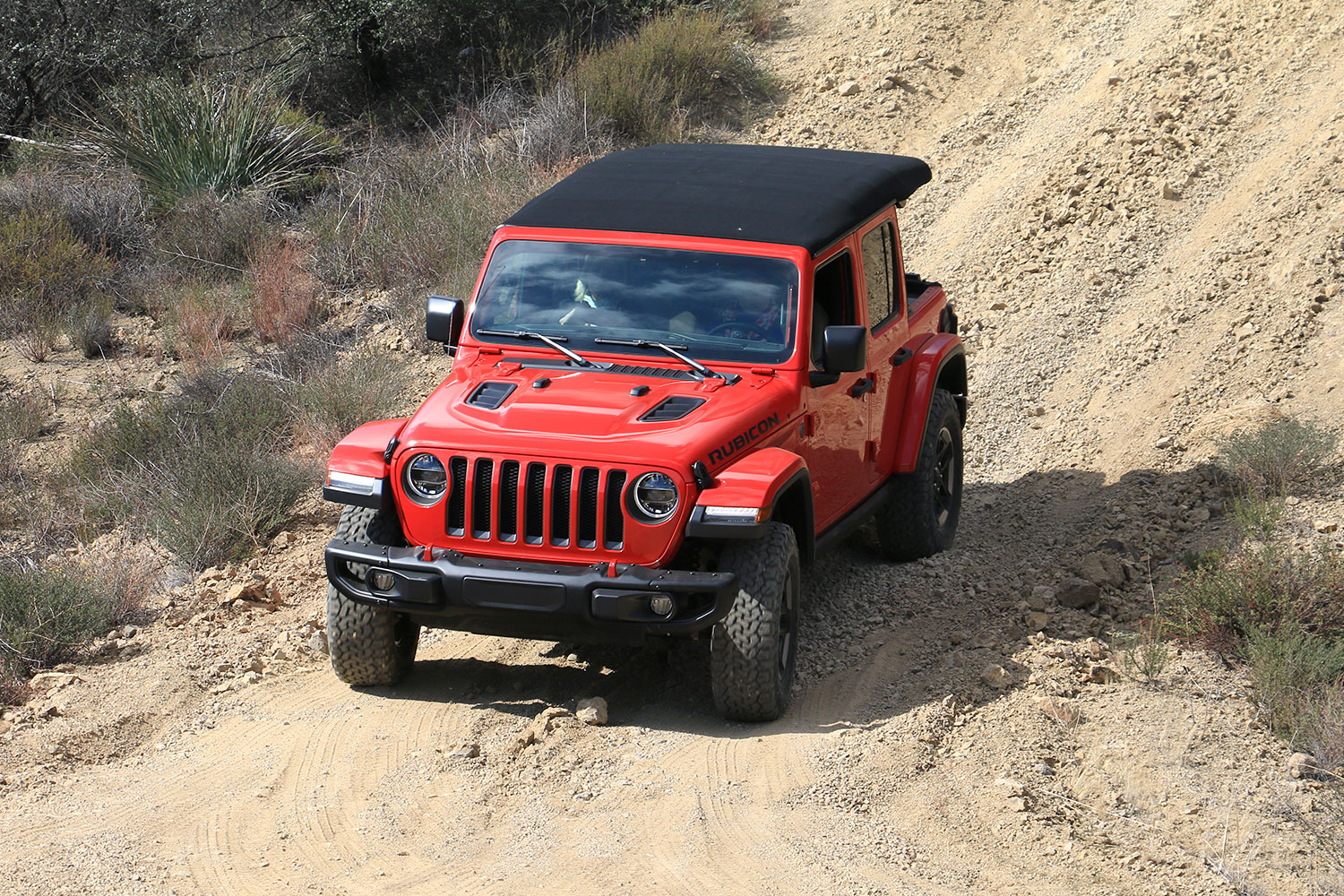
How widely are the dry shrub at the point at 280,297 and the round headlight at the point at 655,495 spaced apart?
20.9 ft

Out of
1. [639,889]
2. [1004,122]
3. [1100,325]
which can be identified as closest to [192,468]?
[639,889]

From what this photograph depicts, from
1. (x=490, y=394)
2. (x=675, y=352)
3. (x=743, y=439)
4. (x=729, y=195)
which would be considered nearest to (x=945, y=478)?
(x=729, y=195)

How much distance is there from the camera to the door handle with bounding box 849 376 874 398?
5.94 meters

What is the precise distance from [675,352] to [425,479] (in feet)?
3.84

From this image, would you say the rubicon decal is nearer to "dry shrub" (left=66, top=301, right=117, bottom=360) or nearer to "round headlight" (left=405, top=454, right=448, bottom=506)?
"round headlight" (left=405, top=454, right=448, bottom=506)

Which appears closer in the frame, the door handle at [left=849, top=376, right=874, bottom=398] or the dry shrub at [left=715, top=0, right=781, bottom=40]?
the door handle at [left=849, top=376, right=874, bottom=398]

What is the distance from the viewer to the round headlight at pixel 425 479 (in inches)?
195

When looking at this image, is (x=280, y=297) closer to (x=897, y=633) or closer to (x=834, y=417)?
(x=834, y=417)

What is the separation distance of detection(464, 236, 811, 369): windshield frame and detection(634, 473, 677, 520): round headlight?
836 mm

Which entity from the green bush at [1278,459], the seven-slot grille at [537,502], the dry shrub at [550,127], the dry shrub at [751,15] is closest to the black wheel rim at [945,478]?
the green bush at [1278,459]

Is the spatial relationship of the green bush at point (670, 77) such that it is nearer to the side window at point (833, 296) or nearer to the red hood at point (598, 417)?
the side window at point (833, 296)

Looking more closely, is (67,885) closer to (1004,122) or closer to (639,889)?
(639,889)

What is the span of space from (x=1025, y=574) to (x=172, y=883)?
4.37 metres

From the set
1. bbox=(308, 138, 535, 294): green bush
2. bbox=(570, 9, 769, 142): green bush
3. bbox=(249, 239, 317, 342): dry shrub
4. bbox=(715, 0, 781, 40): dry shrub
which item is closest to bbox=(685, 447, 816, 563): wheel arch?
bbox=(308, 138, 535, 294): green bush
